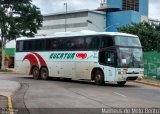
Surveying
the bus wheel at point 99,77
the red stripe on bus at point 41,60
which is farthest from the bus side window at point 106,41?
the red stripe on bus at point 41,60

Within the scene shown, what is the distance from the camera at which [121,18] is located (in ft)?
307

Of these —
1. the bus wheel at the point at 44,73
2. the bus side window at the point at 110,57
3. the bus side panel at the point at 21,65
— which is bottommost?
the bus wheel at the point at 44,73

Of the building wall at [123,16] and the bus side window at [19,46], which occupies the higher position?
the building wall at [123,16]

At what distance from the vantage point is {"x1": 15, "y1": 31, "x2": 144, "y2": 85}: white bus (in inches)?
1115

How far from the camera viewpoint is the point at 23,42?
1459 inches

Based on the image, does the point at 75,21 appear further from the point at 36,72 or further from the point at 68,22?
the point at 36,72

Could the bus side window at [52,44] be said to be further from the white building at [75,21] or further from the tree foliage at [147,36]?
the white building at [75,21]

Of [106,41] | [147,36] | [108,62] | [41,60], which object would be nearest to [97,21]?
[147,36]

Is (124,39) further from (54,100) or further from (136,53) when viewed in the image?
(54,100)

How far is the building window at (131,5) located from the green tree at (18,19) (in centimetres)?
5234

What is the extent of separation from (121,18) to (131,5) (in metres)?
8.46

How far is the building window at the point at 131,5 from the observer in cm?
10059

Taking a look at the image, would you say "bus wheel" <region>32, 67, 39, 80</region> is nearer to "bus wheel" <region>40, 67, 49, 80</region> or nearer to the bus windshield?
"bus wheel" <region>40, 67, 49, 80</region>

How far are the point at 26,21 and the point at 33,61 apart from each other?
1465cm
